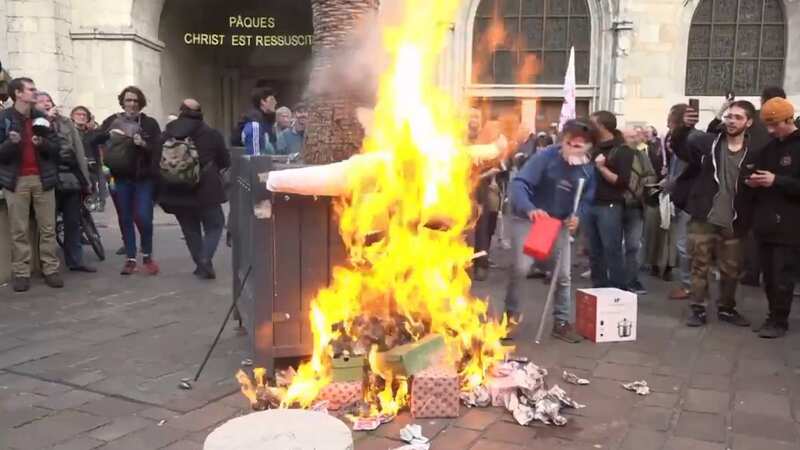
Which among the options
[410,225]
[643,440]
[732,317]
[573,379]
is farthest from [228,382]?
[732,317]

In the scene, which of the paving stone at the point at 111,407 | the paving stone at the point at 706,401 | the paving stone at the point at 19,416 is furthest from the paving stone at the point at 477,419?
the paving stone at the point at 19,416

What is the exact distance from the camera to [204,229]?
7703mm

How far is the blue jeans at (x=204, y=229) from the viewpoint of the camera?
7672 millimetres

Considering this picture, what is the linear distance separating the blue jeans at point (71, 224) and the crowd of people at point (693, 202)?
510 centimetres

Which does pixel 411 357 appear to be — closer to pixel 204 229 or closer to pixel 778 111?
pixel 778 111

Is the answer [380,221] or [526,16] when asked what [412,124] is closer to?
[380,221]

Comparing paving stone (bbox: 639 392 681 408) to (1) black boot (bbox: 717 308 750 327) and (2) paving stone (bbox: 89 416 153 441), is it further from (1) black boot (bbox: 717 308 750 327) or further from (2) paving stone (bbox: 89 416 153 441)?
(2) paving stone (bbox: 89 416 153 441)

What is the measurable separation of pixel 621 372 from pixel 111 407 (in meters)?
3.35

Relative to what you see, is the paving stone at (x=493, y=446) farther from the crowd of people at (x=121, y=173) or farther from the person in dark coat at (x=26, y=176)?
the person in dark coat at (x=26, y=176)

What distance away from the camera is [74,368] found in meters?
4.81

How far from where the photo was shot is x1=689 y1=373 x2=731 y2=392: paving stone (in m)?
4.57

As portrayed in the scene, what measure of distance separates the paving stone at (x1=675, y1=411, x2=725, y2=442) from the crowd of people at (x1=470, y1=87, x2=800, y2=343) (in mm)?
1605

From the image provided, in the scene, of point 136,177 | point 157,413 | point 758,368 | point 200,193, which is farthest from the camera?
point 136,177

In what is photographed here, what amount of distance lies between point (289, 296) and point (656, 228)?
5382mm
